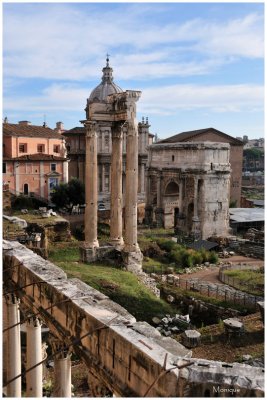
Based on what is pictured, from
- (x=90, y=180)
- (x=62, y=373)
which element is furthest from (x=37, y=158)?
(x=62, y=373)

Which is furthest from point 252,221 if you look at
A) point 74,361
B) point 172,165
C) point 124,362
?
point 124,362

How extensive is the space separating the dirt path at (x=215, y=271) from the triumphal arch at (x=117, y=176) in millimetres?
5291

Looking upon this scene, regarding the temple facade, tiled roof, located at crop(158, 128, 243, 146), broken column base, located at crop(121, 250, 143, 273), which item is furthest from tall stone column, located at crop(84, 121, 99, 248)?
tiled roof, located at crop(158, 128, 243, 146)

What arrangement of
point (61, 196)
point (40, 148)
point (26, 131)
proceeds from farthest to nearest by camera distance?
point (40, 148)
point (26, 131)
point (61, 196)

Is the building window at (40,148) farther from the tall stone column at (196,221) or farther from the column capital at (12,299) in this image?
the column capital at (12,299)

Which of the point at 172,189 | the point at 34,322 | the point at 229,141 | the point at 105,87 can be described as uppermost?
the point at 105,87

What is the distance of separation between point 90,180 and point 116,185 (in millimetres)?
1365

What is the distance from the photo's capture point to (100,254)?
21016 mm

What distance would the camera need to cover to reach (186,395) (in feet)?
18.3

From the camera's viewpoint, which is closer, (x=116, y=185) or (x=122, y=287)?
(x=122, y=287)

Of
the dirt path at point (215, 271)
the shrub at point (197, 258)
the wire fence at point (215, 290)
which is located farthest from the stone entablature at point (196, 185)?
the wire fence at point (215, 290)

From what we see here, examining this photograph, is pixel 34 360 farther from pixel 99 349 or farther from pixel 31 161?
pixel 31 161

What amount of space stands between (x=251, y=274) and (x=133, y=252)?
7.67m

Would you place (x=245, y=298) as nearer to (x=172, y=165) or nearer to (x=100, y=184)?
(x=172, y=165)
